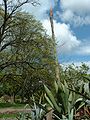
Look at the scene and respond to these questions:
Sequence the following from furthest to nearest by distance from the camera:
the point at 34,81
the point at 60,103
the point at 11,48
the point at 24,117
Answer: the point at 11,48, the point at 34,81, the point at 60,103, the point at 24,117

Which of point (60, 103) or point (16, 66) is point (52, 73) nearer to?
point (16, 66)

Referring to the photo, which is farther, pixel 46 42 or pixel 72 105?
pixel 46 42

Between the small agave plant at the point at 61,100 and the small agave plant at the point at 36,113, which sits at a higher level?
the small agave plant at the point at 61,100

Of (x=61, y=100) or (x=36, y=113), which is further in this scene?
(x=61, y=100)

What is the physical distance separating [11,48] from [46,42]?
11.1 ft

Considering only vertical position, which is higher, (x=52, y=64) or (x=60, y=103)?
(x=52, y=64)

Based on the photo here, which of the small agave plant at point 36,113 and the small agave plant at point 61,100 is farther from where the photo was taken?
the small agave plant at point 61,100

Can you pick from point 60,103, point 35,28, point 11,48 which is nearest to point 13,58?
point 11,48

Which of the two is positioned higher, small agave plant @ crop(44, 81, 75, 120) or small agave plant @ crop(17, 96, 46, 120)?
small agave plant @ crop(44, 81, 75, 120)

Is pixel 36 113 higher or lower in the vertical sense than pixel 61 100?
lower

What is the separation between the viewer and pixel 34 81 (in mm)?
31609

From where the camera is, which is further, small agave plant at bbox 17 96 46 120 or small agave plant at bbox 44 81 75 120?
small agave plant at bbox 44 81 75 120

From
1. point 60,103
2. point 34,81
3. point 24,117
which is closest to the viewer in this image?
point 24,117

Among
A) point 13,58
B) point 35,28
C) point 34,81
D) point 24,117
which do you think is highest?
point 35,28
